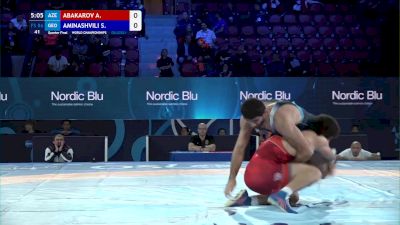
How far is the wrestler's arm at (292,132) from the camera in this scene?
314cm

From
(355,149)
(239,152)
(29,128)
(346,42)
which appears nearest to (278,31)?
(346,42)

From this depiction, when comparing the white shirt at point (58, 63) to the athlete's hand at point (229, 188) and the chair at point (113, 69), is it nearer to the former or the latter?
the chair at point (113, 69)

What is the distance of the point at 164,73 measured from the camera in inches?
392

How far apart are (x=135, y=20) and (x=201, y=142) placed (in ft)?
12.9

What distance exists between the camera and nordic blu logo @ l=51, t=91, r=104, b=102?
905 cm

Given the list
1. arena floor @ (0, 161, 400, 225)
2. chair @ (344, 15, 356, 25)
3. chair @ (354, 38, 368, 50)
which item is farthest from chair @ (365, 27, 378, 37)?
arena floor @ (0, 161, 400, 225)

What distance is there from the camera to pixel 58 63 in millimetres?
9820

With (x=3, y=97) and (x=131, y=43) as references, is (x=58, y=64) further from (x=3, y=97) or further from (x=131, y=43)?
(x=131, y=43)

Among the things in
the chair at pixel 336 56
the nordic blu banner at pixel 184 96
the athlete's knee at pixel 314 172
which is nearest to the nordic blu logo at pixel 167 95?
the nordic blu banner at pixel 184 96

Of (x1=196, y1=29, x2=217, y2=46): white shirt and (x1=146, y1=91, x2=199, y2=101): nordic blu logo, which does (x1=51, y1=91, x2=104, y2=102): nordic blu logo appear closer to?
(x1=146, y1=91, x2=199, y2=101): nordic blu logo

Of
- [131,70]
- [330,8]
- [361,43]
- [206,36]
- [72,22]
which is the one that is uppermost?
[330,8]

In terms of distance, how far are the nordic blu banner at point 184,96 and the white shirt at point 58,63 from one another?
2.52 feet

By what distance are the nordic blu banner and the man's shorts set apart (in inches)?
225

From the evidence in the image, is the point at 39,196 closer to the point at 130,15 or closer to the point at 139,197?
the point at 139,197
